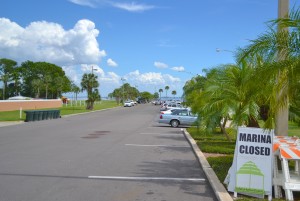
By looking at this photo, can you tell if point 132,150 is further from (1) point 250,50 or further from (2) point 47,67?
(2) point 47,67

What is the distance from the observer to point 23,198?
7.01 meters

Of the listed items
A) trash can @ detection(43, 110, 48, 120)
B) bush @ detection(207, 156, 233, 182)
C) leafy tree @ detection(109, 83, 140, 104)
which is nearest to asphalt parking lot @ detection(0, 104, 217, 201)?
bush @ detection(207, 156, 233, 182)

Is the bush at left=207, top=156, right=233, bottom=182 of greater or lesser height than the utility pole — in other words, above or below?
below

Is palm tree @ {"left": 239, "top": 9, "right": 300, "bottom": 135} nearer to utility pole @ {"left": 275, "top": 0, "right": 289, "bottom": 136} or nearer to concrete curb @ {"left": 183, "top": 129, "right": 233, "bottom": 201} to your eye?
utility pole @ {"left": 275, "top": 0, "right": 289, "bottom": 136}

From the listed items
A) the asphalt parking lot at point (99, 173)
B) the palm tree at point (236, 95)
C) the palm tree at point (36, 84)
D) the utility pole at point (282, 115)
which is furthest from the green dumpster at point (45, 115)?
the palm tree at point (36, 84)

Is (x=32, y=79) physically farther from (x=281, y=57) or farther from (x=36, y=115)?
(x=281, y=57)

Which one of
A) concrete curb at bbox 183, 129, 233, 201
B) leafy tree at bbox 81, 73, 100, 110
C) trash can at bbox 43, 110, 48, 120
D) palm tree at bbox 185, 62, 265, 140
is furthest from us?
leafy tree at bbox 81, 73, 100, 110

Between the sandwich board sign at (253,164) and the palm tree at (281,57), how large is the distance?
1.89ft

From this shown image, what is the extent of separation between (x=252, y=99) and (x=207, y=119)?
565 cm

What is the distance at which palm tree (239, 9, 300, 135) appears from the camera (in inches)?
277

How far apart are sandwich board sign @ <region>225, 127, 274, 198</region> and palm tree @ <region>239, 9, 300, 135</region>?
22.7 inches

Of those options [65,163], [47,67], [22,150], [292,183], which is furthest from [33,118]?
[47,67]

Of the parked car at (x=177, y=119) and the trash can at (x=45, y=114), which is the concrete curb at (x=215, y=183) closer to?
the parked car at (x=177, y=119)

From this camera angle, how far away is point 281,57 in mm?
7418
